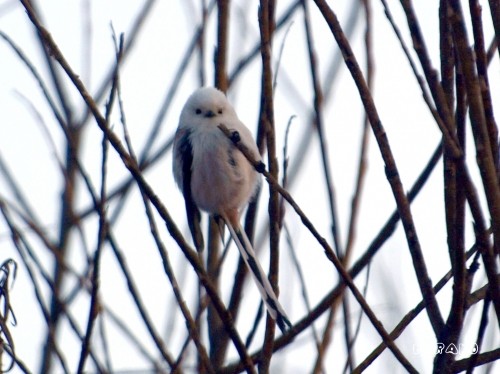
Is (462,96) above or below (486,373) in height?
above

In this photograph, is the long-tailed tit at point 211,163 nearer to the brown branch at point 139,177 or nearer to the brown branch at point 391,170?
the brown branch at point 139,177

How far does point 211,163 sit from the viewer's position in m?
2.71

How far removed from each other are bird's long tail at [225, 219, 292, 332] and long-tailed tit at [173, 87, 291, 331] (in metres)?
0.19

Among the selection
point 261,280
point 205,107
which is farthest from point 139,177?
point 205,107

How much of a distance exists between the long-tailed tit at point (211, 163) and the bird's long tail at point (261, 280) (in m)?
0.19

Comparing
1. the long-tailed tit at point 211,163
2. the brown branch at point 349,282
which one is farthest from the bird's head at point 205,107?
the brown branch at point 349,282

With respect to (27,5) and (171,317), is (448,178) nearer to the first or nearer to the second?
(27,5)

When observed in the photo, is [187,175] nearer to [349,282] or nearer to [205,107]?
[205,107]

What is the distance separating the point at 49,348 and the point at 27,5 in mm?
944

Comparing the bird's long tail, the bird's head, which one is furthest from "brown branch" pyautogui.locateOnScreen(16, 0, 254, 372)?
the bird's head

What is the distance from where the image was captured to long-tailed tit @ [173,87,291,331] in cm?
271

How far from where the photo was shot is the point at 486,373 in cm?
192

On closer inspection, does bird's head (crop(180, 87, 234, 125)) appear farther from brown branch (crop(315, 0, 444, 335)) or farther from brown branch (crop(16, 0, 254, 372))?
brown branch (crop(315, 0, 444, 335))

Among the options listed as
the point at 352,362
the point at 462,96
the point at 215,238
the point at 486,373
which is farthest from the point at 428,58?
the point at 215,238
